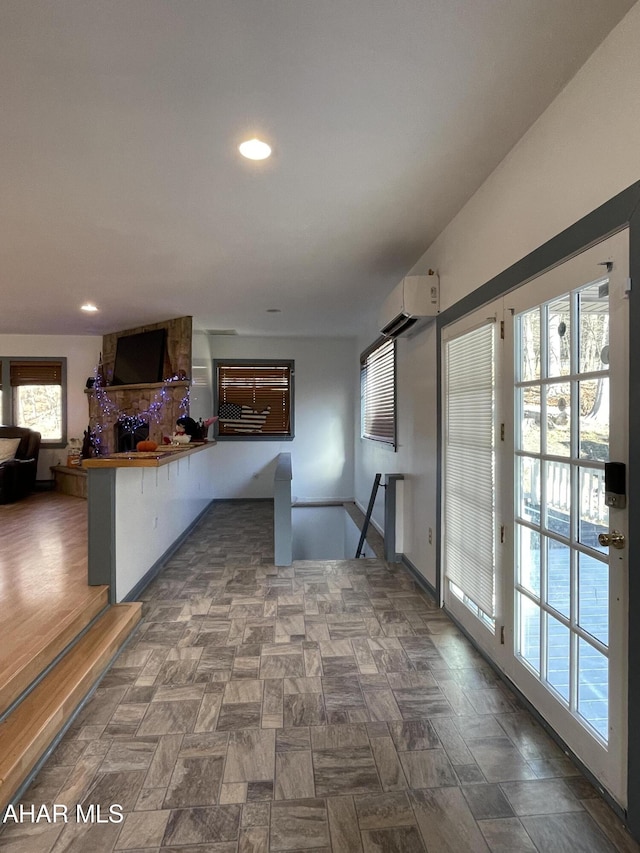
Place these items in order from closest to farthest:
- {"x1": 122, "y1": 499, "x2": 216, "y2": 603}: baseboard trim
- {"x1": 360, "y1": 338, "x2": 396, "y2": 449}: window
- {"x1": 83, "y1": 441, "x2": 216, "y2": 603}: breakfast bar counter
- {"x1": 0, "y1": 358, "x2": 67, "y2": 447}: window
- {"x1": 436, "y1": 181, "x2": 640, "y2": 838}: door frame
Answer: {"x1": 436, "y1": 181, "x2": 640, "y2": 838}: door frame < {"x1": 83, "y1": 441, "x2": 216, "y2": 603}: breakfast bar counter < {"x1": 122, "y1": 499, "x2": 216, "y2": 603}: baseboard trim < {"x1": 360, "y1": 338, "x2": 396, "y2": 449}: window < {"x1": 0, "y1": 358, "x2": 67, "y2": 447}: window

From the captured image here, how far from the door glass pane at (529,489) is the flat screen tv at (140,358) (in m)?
4.68

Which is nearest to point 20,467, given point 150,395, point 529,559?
point 150,395

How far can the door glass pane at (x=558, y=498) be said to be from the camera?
67.4 inches

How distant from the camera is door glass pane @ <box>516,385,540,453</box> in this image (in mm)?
1931

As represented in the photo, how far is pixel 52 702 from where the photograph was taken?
1.86 m

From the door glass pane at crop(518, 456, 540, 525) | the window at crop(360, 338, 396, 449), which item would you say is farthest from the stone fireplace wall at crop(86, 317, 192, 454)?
the door glass pane at crop(518, 456, 540, 525)

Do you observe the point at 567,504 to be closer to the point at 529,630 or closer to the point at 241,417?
the point at 529,630

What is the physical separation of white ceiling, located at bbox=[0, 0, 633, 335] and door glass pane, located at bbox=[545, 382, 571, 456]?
1173 mm

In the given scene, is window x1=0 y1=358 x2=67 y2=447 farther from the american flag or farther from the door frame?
the door frame

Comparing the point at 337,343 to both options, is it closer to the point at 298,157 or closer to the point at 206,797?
the point at 298,157

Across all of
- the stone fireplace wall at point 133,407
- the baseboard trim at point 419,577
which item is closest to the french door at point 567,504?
the baseboard trim at point 419,577

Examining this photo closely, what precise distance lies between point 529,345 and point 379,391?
3.21m

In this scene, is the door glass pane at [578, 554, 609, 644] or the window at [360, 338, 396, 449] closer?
the door glass pane at [578, 554, 609, 644]
